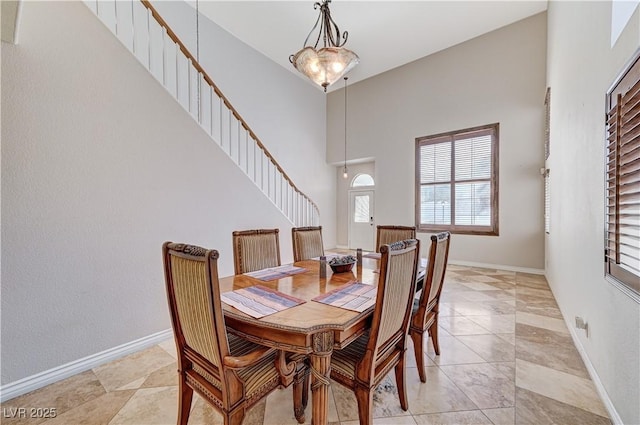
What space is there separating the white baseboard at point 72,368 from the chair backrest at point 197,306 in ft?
4.47

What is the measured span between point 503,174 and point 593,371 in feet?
12.8

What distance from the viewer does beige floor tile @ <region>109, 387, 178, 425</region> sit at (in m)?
1.54

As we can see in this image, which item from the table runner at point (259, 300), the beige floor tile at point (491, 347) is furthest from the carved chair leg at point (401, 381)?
the beige floor tile at point (491, 347)

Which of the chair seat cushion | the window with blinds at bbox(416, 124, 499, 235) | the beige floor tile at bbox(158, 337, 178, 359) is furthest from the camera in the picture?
the window with blinds at bbox(416, 124, 499, 235)

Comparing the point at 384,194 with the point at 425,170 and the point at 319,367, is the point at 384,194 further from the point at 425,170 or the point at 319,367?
the point at 319,367

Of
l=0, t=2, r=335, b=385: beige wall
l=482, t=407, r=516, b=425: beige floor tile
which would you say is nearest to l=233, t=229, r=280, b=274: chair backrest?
l=0, t=2, r=335, b=385: beige wall

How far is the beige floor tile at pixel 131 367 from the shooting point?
1912 millimetres

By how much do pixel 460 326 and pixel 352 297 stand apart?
196cm

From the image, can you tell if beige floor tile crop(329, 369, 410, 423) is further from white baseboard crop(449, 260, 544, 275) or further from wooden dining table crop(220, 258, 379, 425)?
white baseboard crop(449, 260, 544, 275)

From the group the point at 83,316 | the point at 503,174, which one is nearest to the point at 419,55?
the point at 503,174

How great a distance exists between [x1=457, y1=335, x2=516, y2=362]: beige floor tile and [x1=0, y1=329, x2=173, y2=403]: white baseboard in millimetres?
2874

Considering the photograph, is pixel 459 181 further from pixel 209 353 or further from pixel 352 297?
pixel 209 353

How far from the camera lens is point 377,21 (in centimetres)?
458

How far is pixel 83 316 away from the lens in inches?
79.7
